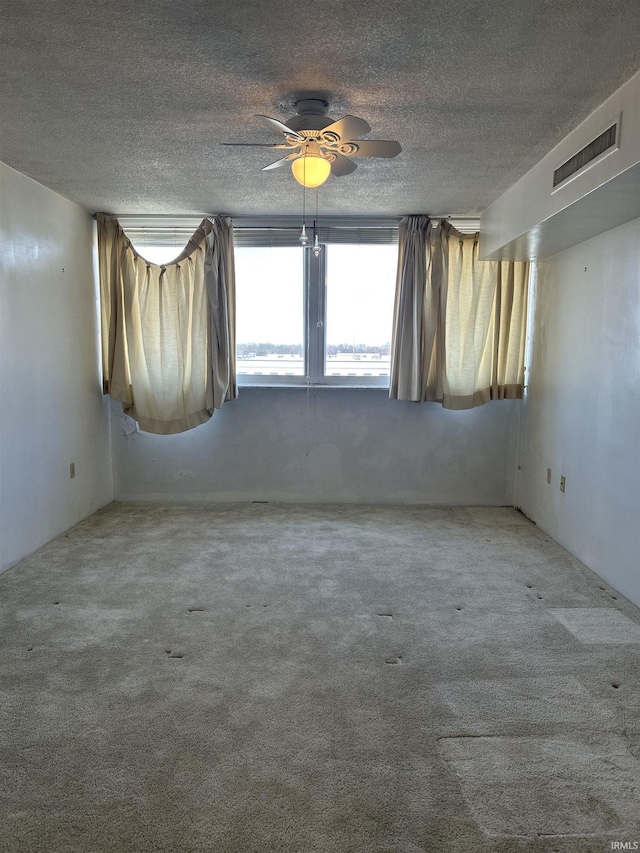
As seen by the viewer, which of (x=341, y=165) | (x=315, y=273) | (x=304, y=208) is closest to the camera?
(x=341, y=165)

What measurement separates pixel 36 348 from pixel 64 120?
1.47 meters

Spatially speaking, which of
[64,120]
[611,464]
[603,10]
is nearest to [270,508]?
[611,464]

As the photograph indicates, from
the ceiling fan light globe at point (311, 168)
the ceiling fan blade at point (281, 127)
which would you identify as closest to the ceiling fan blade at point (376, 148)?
the ceiling fan light globe at point (311, 168)

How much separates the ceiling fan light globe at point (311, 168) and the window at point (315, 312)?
2118 mm

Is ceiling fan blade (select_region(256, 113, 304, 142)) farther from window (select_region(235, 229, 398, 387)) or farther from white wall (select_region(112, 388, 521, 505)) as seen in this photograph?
white wall (select_region(112, 388, 521, 505))

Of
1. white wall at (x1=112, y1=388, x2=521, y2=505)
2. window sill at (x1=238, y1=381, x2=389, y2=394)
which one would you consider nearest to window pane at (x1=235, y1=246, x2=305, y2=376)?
window sill at (x1=238, y1=381, x2=389, y2=394)

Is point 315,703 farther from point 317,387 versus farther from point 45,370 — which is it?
point 317,387

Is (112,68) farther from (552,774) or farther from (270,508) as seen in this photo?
(270,508)

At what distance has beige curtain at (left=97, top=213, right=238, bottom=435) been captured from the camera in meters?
4.52

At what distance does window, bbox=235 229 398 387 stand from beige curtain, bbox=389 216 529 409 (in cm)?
24

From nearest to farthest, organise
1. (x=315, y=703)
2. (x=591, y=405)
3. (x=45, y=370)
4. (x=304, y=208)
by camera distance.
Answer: (x=315, y=703) < (x=591, y=405) < (x=45, y=370) < (x=304, y=208)

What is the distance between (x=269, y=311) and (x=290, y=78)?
261 cm

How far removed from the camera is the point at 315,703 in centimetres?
210

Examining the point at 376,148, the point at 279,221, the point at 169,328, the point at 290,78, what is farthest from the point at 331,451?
the point at 290,78
